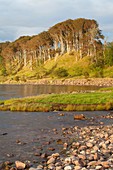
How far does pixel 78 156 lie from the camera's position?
14750 millimetres

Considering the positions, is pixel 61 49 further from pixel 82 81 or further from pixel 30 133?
pixel 30 133

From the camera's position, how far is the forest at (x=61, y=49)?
116 meters

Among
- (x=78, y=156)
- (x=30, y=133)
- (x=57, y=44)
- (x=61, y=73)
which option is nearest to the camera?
(x=78, y=156)

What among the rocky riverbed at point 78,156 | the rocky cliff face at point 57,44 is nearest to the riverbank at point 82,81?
the rocky cliff face at point 57,44

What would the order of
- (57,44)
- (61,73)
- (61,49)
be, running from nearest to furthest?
(61,73) < (61,49) < (57,44)

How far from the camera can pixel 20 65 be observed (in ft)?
Result: 549

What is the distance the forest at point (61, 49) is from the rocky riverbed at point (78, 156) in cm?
8604

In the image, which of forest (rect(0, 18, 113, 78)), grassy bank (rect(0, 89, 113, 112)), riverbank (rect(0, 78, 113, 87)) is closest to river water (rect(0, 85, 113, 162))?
grassy bank (rect(0, 89, 113, 112))

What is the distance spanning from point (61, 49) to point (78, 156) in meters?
133

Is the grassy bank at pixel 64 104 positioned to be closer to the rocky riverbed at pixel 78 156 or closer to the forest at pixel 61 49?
the rocky riverbed at pixel 78 156

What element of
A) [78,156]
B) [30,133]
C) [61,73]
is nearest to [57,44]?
[61,73]

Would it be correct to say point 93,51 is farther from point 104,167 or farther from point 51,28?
point 104,167

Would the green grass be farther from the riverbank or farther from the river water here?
the riverbank

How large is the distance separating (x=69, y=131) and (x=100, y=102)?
55.5 ft
